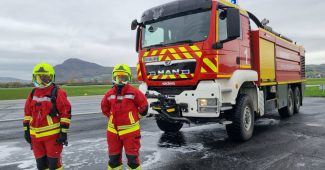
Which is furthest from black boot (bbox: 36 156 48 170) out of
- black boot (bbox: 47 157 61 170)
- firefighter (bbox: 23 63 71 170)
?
black boot (bbox: 47 157 61 170)

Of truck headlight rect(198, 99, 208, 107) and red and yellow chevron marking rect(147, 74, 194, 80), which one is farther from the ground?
red and yellow chevron marking rect(147, 74, 194, 80)

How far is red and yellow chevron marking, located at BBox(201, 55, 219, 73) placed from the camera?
247 inches

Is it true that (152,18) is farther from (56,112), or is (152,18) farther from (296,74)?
(296,74)

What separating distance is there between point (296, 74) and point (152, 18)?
701 cm

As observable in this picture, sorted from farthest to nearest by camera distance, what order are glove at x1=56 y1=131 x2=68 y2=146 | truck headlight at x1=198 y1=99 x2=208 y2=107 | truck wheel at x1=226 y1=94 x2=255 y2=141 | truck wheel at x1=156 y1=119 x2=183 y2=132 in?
truck wheel at x1=156 y1=119 x2=183 y2=132
truck wheel at x1=226 y1=94 x2=255 y2=141
truck headlight at x1=198 y1=99 x2=208 y2=107
glove at x1=56 y1=131 x2=68 y2=146

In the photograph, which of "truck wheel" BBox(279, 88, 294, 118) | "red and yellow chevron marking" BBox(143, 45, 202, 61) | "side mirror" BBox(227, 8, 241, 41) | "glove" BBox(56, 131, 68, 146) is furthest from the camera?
"truck wheel" BBox(279, 88, 294, 118)

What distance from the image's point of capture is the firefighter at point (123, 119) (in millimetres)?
4168

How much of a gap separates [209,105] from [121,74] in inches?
96.8

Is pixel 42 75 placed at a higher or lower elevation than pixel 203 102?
higher

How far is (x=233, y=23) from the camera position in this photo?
609 centimetres

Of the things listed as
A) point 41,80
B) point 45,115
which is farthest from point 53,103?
point 41,80

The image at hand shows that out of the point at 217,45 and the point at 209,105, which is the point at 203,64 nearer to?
the point at 217,45

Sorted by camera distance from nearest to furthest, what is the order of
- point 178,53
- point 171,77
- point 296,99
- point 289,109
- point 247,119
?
point 178,53
point 171,77
point 247,119
point 289,109
point 296,99

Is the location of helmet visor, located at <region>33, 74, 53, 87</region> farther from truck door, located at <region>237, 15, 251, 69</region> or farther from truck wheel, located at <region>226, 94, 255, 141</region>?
truck door, located at <region>237, 15, 251, 69</region>
